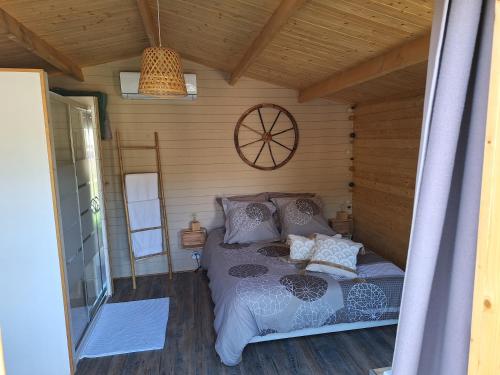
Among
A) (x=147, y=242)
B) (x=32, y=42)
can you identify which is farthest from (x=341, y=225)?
(x=32, y=42)

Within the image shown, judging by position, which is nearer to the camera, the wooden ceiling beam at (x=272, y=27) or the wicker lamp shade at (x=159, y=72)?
the wooden ceiling beam at (x=272, y=27)

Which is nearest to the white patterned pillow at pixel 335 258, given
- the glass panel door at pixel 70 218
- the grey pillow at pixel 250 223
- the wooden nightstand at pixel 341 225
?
the grey pillow at pixel 250 223

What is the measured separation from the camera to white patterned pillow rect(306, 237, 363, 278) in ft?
8.81

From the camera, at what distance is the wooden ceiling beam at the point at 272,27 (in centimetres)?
191

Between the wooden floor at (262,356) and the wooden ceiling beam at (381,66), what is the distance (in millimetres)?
2059

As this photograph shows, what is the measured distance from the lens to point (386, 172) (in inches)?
143

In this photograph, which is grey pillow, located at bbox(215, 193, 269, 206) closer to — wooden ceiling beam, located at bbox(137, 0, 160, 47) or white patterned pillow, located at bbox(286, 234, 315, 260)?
white patterned pillow, located at bbox(286, 234, 315, 260)

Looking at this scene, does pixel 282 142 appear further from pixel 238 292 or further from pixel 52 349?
pixel 52 349

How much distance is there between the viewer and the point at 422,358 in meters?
0.97

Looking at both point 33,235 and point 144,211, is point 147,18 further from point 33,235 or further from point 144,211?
point 144,211

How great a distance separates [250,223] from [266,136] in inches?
46.4

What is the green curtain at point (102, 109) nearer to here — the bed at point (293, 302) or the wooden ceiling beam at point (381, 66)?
the bed at point (293, 302)

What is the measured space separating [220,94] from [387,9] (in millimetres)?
2469

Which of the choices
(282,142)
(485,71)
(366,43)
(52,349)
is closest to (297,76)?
(282,142)
